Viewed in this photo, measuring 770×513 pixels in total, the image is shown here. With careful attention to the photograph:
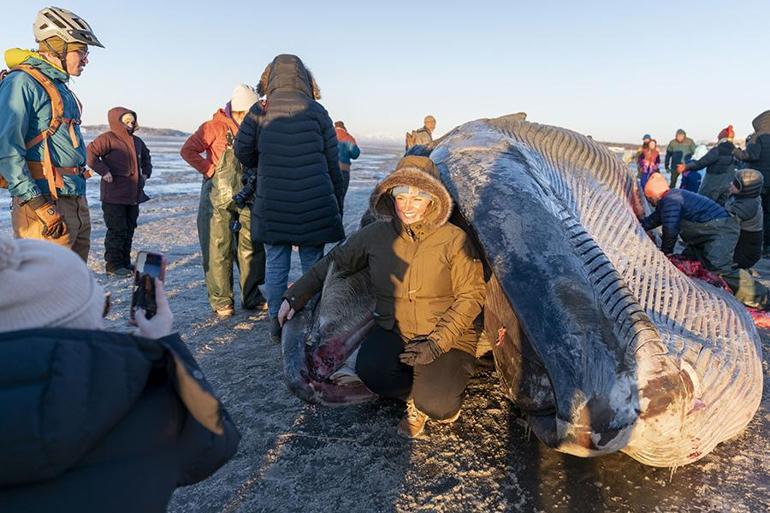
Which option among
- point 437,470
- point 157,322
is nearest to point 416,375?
point 437,470

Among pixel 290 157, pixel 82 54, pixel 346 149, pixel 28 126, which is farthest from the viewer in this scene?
pixel 346 149

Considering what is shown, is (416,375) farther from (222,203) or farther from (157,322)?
(222,203)

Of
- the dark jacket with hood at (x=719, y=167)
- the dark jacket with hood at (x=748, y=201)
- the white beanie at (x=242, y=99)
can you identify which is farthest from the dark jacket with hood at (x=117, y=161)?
the dark jacket with hood at (x=719, y=167)

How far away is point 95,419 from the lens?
1186 mm

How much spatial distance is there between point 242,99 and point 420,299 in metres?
2.96

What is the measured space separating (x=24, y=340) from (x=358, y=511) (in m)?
1.98

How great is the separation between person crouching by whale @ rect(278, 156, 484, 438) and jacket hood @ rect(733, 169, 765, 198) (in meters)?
5.10

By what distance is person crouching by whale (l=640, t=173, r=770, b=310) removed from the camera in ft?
19.5

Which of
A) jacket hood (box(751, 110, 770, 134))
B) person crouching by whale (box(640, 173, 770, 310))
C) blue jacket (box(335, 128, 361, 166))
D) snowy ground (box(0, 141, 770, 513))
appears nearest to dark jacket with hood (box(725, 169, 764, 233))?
person crouching by whale (box(640, 173, 770, 310))

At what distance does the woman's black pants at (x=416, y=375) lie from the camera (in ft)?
10.7

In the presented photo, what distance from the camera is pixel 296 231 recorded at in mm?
4703

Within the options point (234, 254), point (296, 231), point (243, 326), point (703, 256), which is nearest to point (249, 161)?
point (296, 231)

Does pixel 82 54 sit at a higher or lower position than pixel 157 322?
higher

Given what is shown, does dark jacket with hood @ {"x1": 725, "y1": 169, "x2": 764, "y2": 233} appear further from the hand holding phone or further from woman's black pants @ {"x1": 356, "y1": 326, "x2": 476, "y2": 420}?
the hand holding phone
